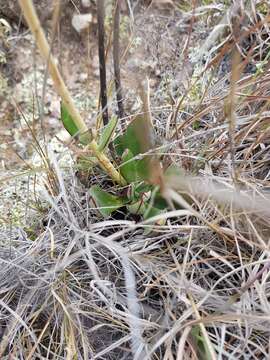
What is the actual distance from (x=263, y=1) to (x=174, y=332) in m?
0.82

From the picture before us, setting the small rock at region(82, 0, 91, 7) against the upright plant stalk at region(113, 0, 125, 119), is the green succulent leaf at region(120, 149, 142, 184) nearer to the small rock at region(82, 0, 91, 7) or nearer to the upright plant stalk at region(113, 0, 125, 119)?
the upright plant stalk at region(113, 0, 125, 119)

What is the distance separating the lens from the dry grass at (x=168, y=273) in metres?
0.79

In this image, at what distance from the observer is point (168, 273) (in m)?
0.85

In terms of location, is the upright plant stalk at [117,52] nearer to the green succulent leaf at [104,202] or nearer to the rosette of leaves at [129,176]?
the rosette of leaves at [129,176]

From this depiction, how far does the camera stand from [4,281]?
95cm

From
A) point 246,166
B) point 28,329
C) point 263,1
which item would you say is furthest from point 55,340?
point 263,1

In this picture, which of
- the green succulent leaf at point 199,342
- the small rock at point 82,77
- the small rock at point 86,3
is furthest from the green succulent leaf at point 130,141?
the small rock at point 86,3

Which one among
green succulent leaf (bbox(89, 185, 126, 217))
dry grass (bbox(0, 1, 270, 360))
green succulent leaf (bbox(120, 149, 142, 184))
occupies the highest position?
green succulent leaf (bbox(120, 149, 142, 184))

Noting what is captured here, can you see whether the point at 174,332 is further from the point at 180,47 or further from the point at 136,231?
the point at 180,47

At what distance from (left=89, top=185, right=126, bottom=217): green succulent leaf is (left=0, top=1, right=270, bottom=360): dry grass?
0.03m

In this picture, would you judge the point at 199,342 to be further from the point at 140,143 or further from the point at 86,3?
the point at 86,3

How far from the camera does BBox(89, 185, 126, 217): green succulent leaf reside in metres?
→ 0.96

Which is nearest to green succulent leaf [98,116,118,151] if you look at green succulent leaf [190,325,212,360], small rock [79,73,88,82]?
green succulent leaf [190,325,212,360]

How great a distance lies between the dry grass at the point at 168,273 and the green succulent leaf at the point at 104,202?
1.4 inches
